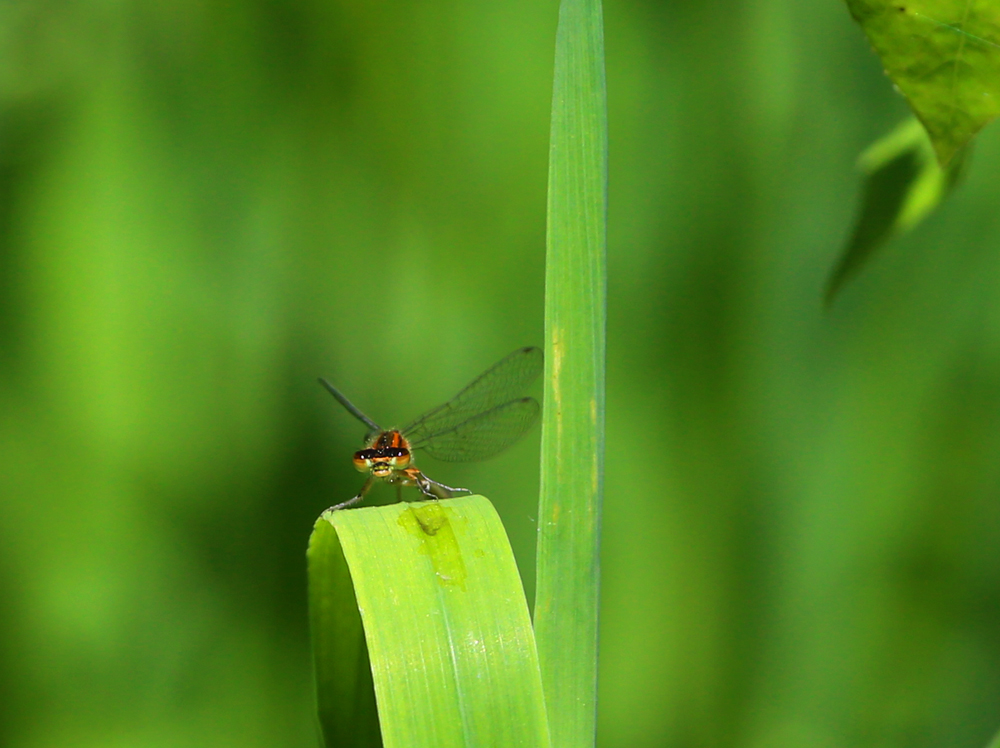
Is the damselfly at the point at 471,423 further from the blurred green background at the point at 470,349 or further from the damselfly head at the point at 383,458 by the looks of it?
the blurred green background at the point at 470,349

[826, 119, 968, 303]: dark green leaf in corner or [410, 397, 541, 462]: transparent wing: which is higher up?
[826, 119, 968, 303]: dark green leaf in corner

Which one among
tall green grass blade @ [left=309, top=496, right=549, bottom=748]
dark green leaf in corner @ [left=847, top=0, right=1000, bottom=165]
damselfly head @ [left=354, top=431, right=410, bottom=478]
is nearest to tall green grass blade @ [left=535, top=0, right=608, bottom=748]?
tall green grass blade @ [left=309, top=496, right=549, bottom=748]

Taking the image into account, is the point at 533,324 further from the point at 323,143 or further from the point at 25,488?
the point at 25,488

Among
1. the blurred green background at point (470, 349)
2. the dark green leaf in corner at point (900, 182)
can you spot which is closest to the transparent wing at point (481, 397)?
the blurred green background at point (470, 349)

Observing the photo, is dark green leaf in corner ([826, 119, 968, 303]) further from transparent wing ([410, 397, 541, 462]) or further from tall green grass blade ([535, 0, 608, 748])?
transparent wing ([410, 397, 541, 462])

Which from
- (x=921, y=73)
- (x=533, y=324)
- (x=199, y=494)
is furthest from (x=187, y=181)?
(x=921, y=73)

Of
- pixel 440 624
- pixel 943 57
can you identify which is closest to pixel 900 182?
pixel 943 57

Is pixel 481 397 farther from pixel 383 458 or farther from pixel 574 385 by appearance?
pixel 574 385

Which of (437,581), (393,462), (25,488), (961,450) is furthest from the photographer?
(961,450)
